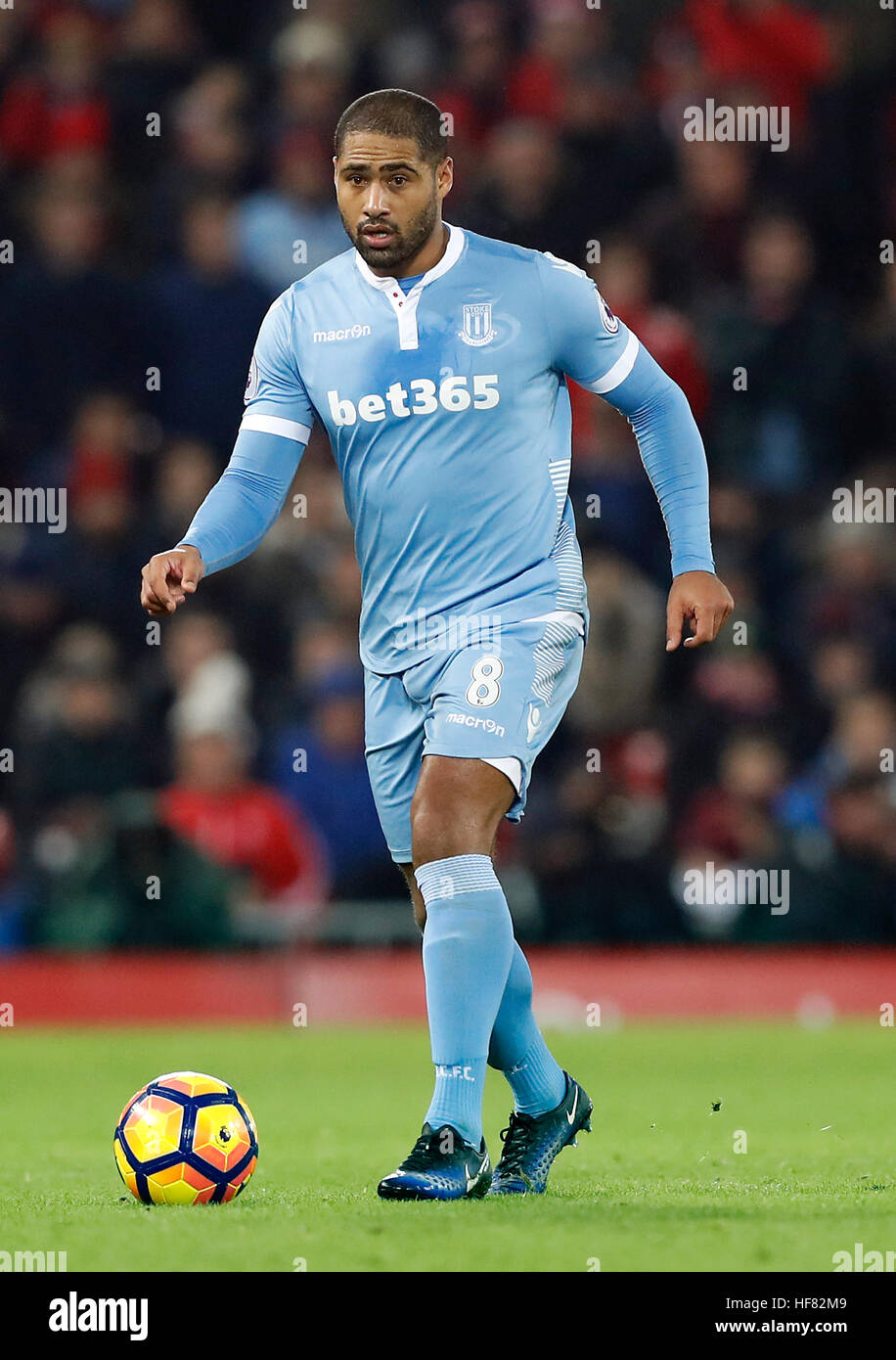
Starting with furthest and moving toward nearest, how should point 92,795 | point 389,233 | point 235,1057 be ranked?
point 92,795, point 235,1057, point 389,233

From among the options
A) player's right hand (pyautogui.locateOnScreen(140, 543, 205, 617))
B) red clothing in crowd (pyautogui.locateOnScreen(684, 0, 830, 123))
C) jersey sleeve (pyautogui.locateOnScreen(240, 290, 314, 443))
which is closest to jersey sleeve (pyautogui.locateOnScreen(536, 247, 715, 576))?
jersey sleeve (pyautogui.locateOnScreen(240, 290, 314, 443))

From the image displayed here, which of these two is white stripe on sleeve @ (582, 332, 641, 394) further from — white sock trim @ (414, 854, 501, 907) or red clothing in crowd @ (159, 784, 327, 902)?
red clothing in crowd @ (159, 784, 327, 902)

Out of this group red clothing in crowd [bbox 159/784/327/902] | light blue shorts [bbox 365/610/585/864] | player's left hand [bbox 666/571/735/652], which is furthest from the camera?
red clothing in crowd [bbox 159/784/327/902]

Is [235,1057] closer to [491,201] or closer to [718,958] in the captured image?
[718,958]

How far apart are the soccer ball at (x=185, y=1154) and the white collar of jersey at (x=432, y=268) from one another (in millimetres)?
1929

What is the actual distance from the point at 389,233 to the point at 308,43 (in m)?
7.68

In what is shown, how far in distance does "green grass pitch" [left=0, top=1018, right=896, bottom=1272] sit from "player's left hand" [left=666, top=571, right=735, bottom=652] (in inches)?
48.8

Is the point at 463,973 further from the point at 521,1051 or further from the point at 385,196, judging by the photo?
the point at 385,196

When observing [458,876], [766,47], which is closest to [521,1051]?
[458,876]

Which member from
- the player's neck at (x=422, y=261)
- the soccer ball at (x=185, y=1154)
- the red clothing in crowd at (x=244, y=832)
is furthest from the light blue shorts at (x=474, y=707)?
the red clothing in crowd at (x=244, y=832)

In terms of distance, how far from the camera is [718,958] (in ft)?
34.6

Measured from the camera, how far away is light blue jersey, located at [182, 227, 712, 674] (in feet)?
16.4

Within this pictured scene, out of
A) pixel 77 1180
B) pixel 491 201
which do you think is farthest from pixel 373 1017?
pixel 77 1180

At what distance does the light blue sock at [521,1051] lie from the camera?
5055mm
